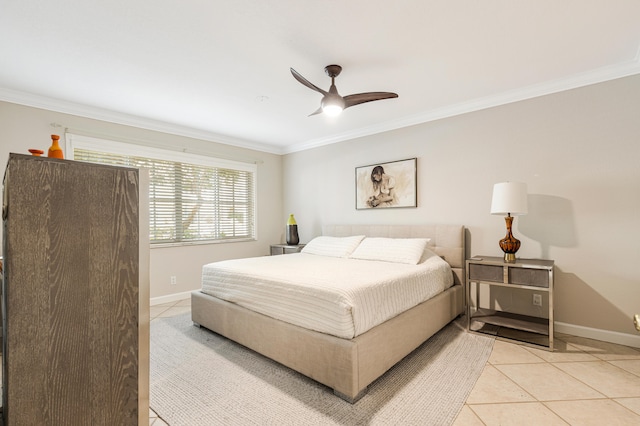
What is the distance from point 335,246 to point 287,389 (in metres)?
2.13

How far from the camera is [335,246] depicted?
158 inches

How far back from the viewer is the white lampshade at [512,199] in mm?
2832

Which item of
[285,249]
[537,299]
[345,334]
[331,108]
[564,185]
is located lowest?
[537,299]

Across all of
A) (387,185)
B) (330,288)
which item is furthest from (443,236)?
(330,288)

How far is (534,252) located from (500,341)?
992mm

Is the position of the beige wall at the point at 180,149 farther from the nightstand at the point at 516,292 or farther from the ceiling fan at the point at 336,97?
the nightstand at the point at 516,292

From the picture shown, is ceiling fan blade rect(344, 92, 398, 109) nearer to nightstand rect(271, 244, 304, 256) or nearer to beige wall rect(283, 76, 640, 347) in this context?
beige wall rect(283, 76, 640, 347)

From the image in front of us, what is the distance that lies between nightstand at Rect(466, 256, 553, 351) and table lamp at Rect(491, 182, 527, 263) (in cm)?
13

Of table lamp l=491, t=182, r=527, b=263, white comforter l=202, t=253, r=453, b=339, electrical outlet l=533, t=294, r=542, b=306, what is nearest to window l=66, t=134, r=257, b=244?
white comforter l=202, t=253, r=453, b=339

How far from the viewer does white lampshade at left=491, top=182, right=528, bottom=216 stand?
2.83 m

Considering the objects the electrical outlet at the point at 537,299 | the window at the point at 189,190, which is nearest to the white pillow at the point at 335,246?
the window at the point at 189,190

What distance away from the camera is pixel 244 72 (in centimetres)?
275

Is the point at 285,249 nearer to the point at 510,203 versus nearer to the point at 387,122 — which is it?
the point at 387,122

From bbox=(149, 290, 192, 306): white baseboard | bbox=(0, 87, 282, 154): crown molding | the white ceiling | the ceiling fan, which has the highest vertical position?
the white ceiling
